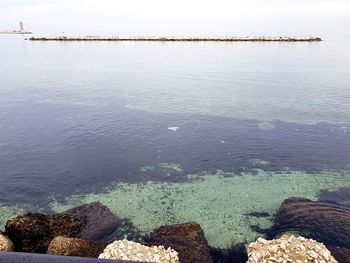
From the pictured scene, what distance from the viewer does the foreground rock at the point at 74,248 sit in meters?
12.7

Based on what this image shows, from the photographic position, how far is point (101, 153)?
26250 millimetres

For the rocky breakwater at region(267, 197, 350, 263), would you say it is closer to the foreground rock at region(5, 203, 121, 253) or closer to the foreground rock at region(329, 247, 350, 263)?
the foreground rock at region(329, 247, 350, 263)

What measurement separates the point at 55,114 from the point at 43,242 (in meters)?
23.5

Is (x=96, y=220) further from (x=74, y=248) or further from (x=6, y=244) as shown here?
(x=6, y=244)

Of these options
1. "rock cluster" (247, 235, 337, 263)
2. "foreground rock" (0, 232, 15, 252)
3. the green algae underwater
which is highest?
"rock cluster" (247, 235, 337, 263)

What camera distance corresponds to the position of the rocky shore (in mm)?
11859

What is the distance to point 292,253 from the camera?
1157 cm

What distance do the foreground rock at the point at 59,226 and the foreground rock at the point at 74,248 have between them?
2109mm

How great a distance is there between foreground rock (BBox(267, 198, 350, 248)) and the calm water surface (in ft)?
17.2

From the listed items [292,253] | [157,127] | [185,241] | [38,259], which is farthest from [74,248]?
[157,127]

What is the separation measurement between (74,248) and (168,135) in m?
17.9

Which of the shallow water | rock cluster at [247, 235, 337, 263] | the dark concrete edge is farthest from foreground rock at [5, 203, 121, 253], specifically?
the dark concrete edge

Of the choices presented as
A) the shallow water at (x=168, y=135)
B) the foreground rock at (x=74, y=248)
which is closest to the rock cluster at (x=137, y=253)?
the foreground rock at (x=74, y=248)

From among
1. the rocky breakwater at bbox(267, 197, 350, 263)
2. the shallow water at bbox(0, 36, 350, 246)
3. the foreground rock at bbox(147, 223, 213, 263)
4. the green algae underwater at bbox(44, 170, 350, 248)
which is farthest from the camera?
the shallow water at bbox(0, 36, 350, 246)
